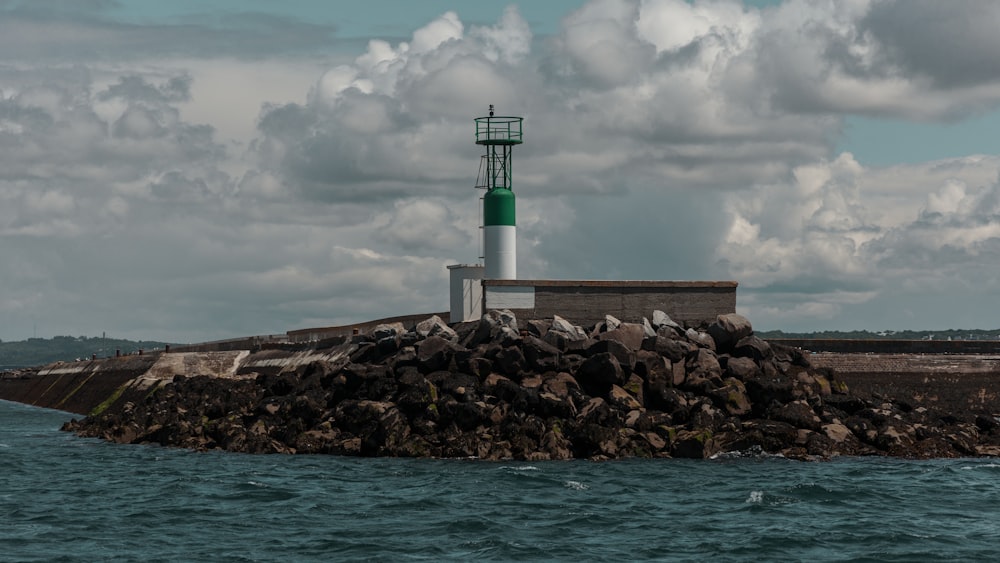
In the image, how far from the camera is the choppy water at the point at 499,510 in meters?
20.1

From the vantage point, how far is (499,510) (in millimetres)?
23172

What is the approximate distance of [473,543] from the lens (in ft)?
67.3

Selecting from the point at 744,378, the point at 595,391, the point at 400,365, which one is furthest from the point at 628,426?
the point at 400,365

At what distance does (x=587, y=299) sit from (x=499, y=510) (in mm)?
17246

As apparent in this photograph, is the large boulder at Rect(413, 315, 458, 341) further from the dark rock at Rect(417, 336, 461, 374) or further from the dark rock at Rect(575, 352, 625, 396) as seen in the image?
the dark rock at Rect(575, 352, 625, 396)

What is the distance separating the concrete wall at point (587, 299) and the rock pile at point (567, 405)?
1.60 m

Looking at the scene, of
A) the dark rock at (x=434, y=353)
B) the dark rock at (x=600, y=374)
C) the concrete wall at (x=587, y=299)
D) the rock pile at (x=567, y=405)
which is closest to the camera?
the rock pile at (x=567, y=405)

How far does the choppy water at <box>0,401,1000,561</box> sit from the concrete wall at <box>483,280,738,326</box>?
1046 cm

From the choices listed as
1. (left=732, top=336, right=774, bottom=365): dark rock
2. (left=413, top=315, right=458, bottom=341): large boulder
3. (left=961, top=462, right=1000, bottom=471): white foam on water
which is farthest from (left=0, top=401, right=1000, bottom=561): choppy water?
(left=413, top=315, right=458, bottom=341): large boulder

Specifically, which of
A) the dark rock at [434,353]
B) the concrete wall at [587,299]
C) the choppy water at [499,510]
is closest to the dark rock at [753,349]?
the concrete wall at [587,299]

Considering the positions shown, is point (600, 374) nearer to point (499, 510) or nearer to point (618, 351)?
point (618, 351)

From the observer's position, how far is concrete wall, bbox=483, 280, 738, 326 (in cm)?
3956

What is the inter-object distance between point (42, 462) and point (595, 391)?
1603 centimetres

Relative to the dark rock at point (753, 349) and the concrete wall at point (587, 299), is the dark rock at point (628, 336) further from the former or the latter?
the concrete wall at point (587, 299)
